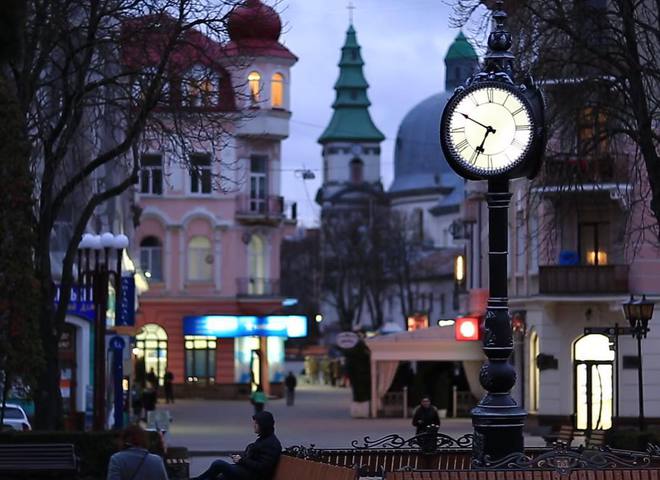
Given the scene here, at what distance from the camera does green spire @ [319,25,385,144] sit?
18450 centimetres

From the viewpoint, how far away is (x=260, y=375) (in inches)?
3130

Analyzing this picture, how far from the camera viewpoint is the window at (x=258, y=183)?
79.5 metres

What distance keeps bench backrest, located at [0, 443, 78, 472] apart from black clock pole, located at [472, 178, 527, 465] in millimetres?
11817

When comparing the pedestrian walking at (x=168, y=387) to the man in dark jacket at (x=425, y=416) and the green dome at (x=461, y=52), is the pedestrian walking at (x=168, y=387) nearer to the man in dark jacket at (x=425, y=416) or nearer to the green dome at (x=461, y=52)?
the green dome at (x=461, y=52)

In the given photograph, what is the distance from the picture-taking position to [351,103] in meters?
184

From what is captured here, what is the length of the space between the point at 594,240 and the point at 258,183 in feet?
106

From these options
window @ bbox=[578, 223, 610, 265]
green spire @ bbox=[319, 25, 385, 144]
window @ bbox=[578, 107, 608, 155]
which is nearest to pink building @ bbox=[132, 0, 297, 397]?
window @ bbox=[578, 223, 610, 265]

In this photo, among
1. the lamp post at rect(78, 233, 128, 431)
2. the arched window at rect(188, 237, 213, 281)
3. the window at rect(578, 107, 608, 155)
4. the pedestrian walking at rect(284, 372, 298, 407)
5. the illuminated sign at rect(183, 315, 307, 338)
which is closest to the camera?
the window at rect(578, 107, 608, 155)

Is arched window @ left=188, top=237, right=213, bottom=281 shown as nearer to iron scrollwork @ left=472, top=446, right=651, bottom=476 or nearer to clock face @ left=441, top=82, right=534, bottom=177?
clock face @ left=441, top=82, right=534, bottom=177

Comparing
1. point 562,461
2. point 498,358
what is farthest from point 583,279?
point 562,461

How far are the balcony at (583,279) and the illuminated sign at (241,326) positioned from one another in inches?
1199

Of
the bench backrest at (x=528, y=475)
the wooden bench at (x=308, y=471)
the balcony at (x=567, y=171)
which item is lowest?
the wooden bench at (x=308, y=471)

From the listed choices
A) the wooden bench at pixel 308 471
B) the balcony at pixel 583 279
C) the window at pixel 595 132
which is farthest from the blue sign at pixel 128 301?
the wooden bench at pixel 308 471

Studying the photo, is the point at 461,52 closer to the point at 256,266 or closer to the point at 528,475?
the point at 256,266
